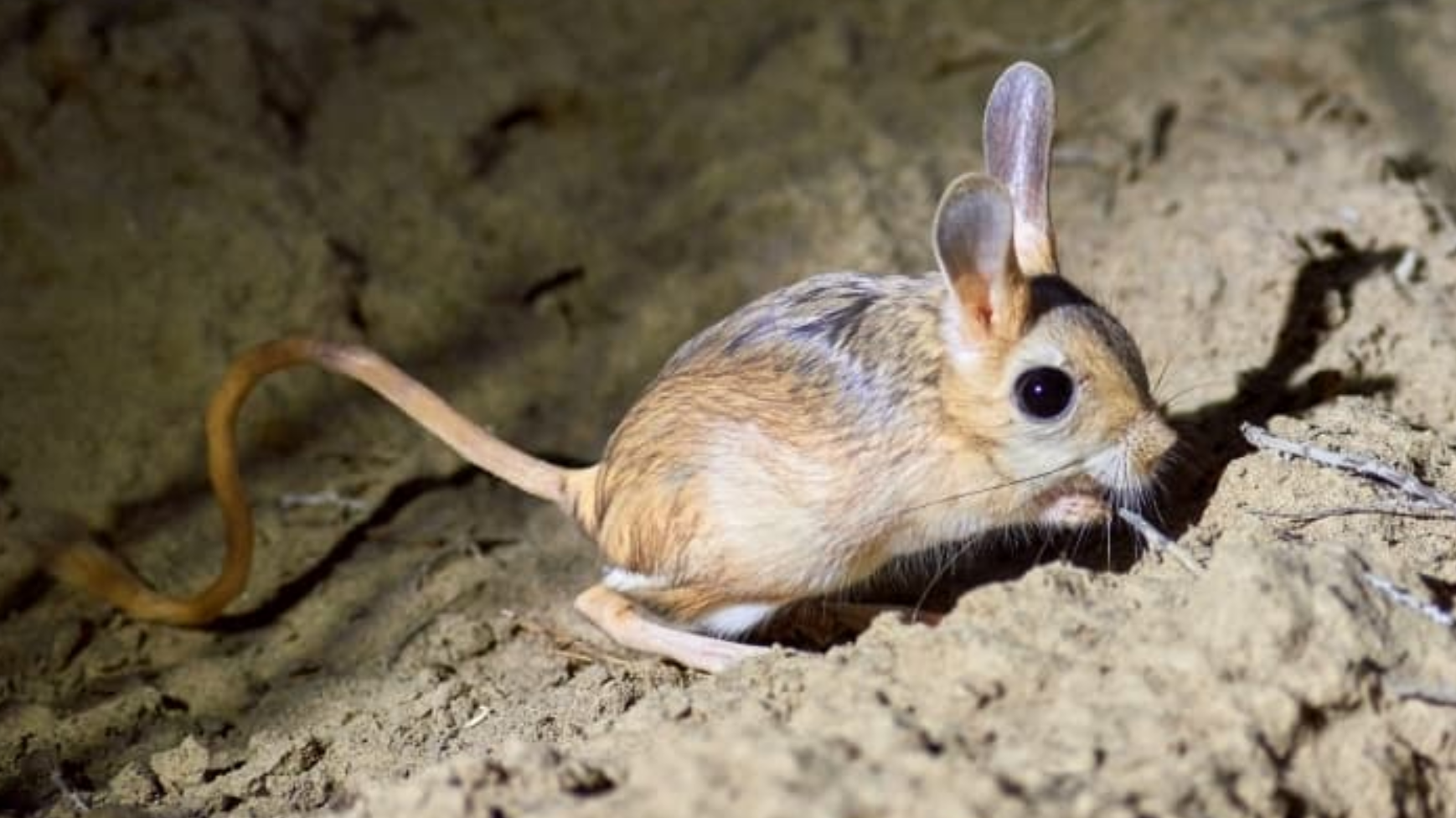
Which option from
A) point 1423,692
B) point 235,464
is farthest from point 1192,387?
point 235,464

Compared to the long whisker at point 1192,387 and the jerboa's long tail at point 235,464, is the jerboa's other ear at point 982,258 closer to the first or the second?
the long whisker at point 1192,387

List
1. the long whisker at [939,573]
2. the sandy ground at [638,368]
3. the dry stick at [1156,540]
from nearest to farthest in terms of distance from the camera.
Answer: the sandy ground at [638,368] < the dry stick at [1156,540] < the long whisker at [939,573]

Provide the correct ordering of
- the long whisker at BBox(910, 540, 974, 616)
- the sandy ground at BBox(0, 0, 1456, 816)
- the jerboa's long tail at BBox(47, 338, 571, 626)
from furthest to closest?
1. the jerboa's long tail at BBox(47, 338, 571, 626)
2. the long whisker at BBox(910, 540, 974, 616)
3. the sandy ground at BBox(0, 0, 1456, 816)

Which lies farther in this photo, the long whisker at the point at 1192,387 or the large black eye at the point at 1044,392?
the long whisker at the point at 1192,387

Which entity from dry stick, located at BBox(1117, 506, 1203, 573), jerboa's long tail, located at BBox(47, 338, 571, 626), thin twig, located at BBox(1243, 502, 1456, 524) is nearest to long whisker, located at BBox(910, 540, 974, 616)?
dry stick, located at BBox(1117, 506, 1203, 573)

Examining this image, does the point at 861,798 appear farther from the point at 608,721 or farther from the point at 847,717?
the point at 608,721

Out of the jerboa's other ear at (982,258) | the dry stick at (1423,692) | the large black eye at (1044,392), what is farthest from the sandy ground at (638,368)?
the jerboa's other ear at (982,258)

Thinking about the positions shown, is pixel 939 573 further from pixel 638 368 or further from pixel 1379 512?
pixel 638 368

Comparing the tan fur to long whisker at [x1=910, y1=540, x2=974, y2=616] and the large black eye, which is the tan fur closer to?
the large black eye
